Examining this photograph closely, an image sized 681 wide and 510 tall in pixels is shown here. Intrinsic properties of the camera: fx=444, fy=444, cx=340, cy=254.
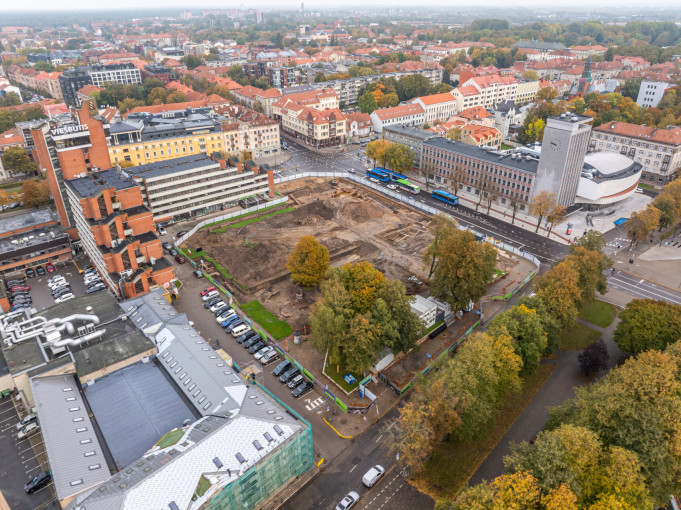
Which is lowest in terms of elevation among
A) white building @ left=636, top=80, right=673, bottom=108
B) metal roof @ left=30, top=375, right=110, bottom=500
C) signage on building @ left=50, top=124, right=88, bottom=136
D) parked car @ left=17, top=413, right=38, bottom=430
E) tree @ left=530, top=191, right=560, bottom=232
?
parked car @ left=17, top=413, right=38, bottom=430

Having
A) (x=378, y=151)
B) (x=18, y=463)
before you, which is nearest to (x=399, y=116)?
(x=378, y=151)

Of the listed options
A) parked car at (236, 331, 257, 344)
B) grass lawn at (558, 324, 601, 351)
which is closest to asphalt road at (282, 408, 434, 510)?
parked car at (236, 331, 257, 344)

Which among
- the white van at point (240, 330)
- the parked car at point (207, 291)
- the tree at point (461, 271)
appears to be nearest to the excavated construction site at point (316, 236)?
the parked car at point (207, 291)

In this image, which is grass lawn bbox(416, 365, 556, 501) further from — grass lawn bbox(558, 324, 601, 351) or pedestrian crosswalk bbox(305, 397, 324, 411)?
pedestrian crosswalk bbox(305, 397, 324, 411)

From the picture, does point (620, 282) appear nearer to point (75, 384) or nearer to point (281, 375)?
point (281, 375)

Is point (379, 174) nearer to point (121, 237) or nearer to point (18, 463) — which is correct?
point (121, 237)

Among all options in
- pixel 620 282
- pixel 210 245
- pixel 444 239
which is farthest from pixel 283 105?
pixel 620 282
